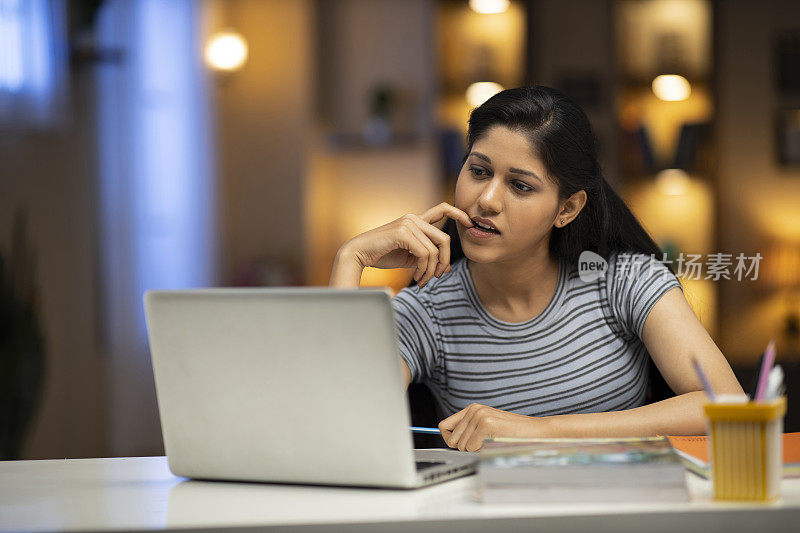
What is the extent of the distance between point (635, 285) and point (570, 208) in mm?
176

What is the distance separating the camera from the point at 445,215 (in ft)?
4.63

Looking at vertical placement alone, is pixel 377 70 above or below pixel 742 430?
above

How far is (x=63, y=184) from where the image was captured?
3.44 meters

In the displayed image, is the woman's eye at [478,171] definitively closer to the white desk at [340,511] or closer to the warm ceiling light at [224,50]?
the white desk at [340,511]

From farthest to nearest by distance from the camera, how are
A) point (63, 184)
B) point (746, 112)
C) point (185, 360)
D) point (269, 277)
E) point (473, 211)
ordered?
1. point (269, 277)
2. point (746, 112)
3. point (63, 184)
4. point (473, 211)
5. point (185, 360)

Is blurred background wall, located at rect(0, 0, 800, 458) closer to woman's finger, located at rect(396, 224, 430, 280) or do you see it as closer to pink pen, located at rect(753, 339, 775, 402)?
woman's finger, located at rect(396, 224, 430, 280)

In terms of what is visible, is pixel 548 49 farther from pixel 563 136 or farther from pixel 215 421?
pixel 215 421

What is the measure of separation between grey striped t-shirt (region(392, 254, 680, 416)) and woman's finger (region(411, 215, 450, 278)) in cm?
22

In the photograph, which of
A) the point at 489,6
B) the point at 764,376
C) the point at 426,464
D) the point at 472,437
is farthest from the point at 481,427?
the point at 489,6

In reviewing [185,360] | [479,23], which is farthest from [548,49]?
[185,360]

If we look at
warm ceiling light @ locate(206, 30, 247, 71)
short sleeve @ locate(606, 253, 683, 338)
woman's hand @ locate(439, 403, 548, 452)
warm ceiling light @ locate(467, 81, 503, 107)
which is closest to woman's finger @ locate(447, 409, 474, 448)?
woman's hand @ locate(439, 403, 548, 452)

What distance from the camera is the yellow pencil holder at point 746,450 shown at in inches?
31.4

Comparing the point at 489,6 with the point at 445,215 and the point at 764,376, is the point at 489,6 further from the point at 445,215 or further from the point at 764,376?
the point at 764,376

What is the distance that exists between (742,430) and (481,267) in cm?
79
